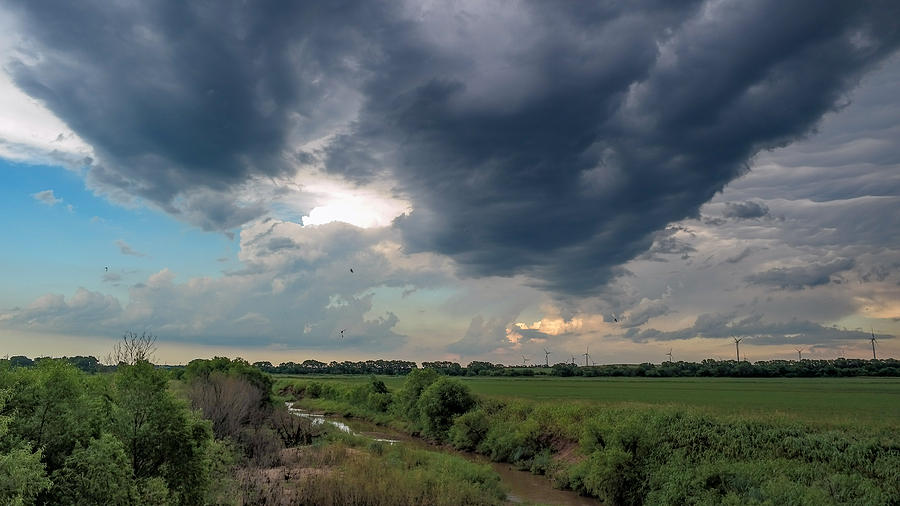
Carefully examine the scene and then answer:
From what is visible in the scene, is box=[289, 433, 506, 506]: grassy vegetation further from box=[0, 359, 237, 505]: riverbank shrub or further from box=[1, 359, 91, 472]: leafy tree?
box=[1, 359, 91, 472]: leafy tree

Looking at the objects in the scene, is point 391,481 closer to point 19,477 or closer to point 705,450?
point 19,477

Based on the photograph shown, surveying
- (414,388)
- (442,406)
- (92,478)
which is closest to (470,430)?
(442,406)

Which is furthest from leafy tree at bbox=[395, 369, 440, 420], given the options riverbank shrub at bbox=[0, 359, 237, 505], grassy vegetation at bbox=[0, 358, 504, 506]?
riverbank shrub at bbox=[0, 359, 237, 505]

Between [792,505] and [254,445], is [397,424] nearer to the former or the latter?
[254,445]

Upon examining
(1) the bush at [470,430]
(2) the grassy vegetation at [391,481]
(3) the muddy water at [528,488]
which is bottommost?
(3) the muddy water at [528,488]

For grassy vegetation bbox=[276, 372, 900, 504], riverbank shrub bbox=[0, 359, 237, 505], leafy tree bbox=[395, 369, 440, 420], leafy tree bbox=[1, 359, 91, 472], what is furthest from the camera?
leafy tree bbox=[395, 369, 440, 420]

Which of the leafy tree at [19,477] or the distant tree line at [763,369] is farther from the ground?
the leafy tree at [19,477]

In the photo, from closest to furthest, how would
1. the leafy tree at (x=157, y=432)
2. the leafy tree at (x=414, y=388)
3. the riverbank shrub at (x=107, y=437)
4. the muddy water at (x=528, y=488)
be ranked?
the riverbank shrub at (x=107, y=437) < the leafy tree at (x=157, y=432) < the muddy water at (x=528, y=488) < the leafy tree at (x=414, y=388)

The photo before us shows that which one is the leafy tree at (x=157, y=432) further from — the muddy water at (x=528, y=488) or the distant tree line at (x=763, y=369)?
the distant tree line at (x=763, y=369)

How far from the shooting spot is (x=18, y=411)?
14430 millimetres

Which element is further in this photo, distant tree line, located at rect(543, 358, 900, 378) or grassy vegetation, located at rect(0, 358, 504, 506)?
distant tree line, located at rect(543, 358, 900, 378)

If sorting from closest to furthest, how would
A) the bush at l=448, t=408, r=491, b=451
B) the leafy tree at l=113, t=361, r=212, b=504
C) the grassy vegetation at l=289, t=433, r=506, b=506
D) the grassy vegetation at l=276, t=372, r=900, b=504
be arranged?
the leafy tree at l=113, t=361, r=212, b=504
the grassy vegetation at l=289, t=433, r=506, b=506
the grassy vegetation at l=276, t=372, r=900, b=504
the bush at l=448, t=408, r=491, b=451

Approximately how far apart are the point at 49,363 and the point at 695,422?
35.5 meters

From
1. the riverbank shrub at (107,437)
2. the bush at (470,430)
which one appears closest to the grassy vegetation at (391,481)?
the riverbank shrub at (107,437)
